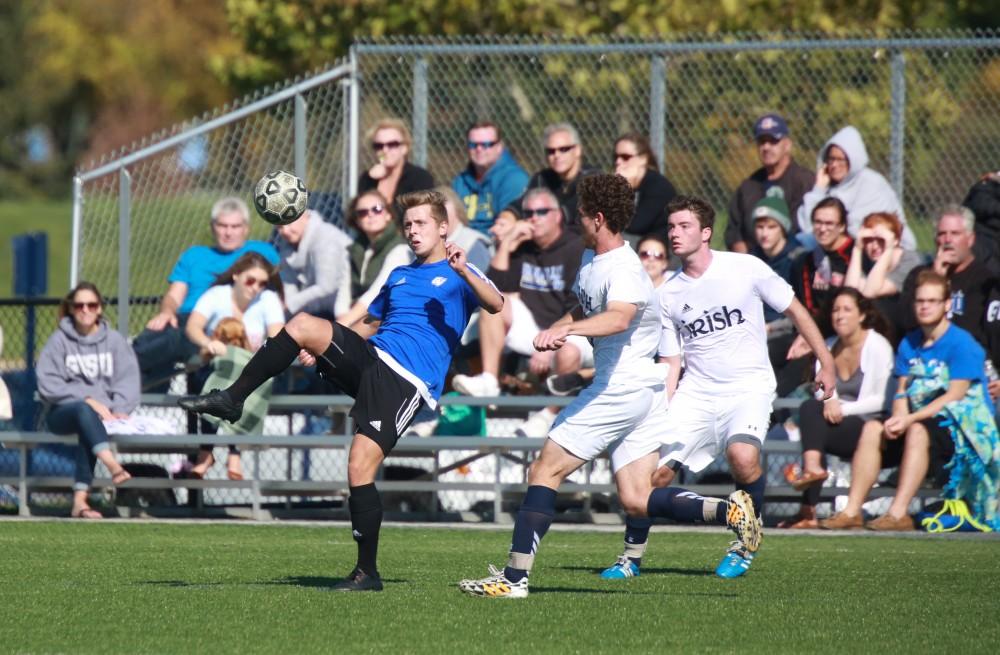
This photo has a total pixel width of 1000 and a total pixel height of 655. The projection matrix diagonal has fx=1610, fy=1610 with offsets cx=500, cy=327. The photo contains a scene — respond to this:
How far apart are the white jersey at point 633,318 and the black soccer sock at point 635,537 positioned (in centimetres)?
86

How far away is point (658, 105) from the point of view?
13023mm

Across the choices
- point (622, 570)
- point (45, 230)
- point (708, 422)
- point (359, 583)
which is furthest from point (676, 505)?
point (45, 230)

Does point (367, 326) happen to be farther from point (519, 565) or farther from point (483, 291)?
point (519, 565)

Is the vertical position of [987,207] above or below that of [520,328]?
above

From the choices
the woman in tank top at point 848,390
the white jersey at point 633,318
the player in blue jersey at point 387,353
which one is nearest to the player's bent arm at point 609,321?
the white jersey at point 633,318

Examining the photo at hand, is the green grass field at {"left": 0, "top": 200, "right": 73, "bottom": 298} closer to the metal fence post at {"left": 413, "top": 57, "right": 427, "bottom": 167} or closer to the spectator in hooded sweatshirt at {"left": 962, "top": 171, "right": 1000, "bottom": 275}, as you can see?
the metal fence post at {"left": 413, "top": 57, "right": 427, "bottom": 167}

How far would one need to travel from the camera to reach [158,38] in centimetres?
5012

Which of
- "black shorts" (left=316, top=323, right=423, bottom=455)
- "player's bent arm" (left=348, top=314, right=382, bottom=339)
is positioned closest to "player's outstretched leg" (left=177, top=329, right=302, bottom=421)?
"black shorts" (left=316, top=323, right=423, bottom=455)

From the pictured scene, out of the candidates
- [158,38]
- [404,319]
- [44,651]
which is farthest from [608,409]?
[158,38]

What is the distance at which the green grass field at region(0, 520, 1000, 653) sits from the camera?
6.44 metres

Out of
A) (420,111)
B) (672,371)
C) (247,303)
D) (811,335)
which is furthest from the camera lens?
(420,111)

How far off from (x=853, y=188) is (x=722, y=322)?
13.8ft

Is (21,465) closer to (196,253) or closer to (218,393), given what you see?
(196,253)

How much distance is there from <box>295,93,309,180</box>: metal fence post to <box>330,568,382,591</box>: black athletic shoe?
258 inches
